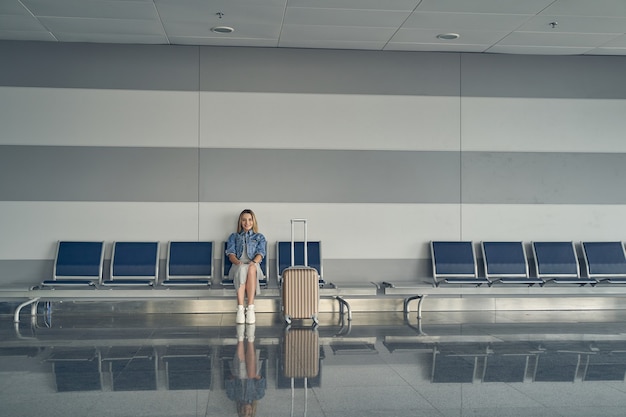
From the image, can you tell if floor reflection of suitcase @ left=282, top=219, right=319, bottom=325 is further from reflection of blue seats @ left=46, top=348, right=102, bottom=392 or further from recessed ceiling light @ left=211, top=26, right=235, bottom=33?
recessed ceiling light @ left=211, top=26, right=235, bottom=33

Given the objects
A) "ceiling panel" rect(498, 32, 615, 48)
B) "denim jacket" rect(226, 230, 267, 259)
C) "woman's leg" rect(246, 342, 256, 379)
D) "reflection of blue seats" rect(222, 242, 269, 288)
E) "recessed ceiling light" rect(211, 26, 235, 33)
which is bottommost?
"woman's leg" rect(246, 342, 256, 379)

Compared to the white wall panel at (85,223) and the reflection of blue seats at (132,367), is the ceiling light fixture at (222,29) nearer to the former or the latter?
the white wall panel at (85,223)

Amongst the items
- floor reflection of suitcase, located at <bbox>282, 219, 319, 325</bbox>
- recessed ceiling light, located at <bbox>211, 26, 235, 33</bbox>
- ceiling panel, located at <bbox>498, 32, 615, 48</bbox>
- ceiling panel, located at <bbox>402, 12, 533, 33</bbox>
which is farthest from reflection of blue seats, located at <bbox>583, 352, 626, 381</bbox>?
recessed ceiling light, located at <bbox>211, 26, 235, 33</bbox>

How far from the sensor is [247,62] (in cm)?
895

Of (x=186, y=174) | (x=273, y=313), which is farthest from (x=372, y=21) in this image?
(x=273, y=313)

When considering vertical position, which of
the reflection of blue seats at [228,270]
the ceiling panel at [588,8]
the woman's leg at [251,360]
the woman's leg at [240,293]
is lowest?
the woman's leg at [251,360]

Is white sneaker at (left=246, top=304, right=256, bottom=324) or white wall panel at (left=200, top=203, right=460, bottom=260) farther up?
white wall panel at (left=200, top=203, right=460, bottom=260)

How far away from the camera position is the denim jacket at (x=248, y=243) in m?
8.18

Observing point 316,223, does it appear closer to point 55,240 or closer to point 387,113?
point 387,113

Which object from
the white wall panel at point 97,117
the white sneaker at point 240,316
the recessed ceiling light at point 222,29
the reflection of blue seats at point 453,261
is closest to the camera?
the white sneaker at point 240,316

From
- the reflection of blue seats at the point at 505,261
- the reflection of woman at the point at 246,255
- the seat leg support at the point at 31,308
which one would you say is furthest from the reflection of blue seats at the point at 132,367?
the reflection of blue seats at the point at 505,261

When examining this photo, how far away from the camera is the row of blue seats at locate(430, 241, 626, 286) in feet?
29.1

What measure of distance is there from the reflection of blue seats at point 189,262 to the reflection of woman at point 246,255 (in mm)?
454

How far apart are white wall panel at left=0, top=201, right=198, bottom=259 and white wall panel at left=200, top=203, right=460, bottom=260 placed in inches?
13.6
